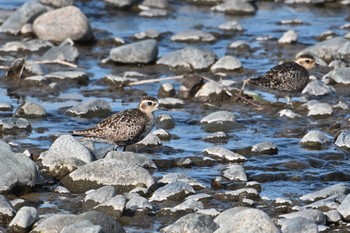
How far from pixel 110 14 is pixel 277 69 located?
8.58m

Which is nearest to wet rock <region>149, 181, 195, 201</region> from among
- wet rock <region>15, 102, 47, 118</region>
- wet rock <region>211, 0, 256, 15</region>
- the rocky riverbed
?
the rocky riverbed

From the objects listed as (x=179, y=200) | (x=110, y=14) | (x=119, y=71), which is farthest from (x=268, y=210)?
(x=110, y=14)

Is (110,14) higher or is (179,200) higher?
(179,200)

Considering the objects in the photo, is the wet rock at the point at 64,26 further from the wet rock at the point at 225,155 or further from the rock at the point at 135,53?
the wet rock at the point at 225,155

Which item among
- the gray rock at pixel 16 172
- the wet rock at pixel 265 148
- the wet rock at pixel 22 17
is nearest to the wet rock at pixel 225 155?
the wet rock at pixel 265 148

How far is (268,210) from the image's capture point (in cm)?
1229

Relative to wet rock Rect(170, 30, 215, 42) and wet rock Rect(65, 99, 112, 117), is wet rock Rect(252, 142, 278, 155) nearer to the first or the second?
wet rock Rect(65, 99, 112, 117)

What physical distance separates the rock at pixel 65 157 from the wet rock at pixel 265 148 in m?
2.56

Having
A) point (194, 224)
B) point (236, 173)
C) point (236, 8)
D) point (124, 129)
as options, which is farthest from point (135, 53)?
point (194, 224)

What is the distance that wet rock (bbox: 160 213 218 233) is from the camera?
36.5ft

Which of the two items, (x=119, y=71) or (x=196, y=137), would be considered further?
(x=119, y=71)

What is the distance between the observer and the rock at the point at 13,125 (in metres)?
16.0

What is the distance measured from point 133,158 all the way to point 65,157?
889mm

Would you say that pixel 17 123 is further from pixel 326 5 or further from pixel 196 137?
pixel 326 5
